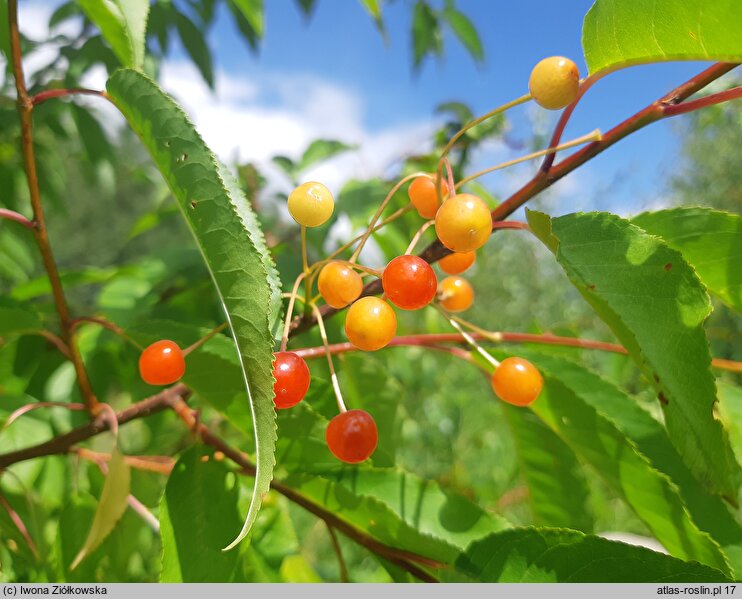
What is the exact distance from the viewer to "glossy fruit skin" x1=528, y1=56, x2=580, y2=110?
0.50 m

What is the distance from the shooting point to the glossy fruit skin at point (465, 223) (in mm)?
496

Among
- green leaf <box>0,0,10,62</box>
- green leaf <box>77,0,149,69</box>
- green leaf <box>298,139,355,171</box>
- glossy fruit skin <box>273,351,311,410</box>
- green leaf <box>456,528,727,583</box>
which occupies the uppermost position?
green leaf <box>298,139,355,171</box>

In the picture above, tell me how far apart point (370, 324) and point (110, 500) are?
368 millimetres

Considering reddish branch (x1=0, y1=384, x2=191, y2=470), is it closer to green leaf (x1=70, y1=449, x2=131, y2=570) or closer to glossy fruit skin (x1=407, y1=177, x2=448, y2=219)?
green leaf (x1=70, y1=449, x2=131, y2=570)

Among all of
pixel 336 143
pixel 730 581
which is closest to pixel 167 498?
pixel 730 581

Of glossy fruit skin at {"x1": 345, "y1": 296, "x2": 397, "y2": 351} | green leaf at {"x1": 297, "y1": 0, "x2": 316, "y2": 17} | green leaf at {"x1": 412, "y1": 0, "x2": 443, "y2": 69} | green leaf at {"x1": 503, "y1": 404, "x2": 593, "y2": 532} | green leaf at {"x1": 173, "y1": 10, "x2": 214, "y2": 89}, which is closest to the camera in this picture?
glossy fruit skin at {"x1": 345, "y1": 296, "x2": 397, "y2": 351}

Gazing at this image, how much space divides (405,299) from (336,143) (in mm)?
1301

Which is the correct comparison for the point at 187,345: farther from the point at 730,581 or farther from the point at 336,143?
the point at 336,143

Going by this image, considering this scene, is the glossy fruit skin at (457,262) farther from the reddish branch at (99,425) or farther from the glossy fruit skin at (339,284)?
the reddish branch at (99,425)

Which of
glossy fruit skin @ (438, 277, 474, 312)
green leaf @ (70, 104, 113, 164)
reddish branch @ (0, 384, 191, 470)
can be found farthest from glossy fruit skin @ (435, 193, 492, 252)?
green leaf @ (70, 104, 113, 164)

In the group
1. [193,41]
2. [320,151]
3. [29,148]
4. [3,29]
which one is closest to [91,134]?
[193,41]

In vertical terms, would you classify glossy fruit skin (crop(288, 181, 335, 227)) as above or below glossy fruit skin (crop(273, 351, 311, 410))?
above

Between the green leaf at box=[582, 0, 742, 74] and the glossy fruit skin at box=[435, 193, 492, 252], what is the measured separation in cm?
16

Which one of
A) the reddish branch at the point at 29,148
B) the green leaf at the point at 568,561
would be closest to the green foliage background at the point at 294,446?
the green leaf at the point at 568,561
